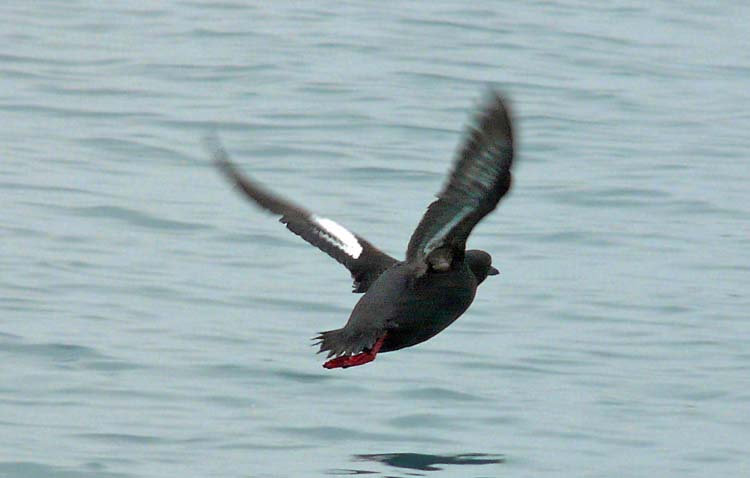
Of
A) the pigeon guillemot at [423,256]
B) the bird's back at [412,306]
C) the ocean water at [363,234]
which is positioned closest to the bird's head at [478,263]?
the pigeon guillemot at [423,256]

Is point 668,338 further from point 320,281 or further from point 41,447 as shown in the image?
point 41,447

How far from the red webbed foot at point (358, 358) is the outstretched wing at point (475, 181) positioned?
440mm

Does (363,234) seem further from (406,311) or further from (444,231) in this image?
(444,231)

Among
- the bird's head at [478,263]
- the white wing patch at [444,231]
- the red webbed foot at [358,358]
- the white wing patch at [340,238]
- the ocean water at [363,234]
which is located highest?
the white wing patch at [444,231]

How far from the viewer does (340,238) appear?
7.66 metres

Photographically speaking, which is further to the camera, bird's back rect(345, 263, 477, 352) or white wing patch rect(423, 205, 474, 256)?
bird's back rect(345, 263, 477, 352)

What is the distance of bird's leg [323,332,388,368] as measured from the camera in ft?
21.3

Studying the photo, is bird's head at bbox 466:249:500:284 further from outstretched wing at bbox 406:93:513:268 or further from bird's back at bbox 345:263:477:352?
outstretched wing at bbox 406:93:513:268

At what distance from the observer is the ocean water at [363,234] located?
7871 mm

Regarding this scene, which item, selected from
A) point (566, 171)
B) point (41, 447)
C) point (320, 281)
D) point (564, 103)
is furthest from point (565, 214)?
point (41, 447)

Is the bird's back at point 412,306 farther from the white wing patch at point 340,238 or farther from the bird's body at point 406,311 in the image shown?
the white wing patch at point 340,238

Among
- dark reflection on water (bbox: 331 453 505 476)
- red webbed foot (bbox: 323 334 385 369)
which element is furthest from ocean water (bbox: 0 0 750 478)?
red webbed foot (bbox: 323 334 385 369)

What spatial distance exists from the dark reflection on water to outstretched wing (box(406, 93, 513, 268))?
4.69ft

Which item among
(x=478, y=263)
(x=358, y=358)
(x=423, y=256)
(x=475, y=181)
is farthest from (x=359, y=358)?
(x=475, y=181)
